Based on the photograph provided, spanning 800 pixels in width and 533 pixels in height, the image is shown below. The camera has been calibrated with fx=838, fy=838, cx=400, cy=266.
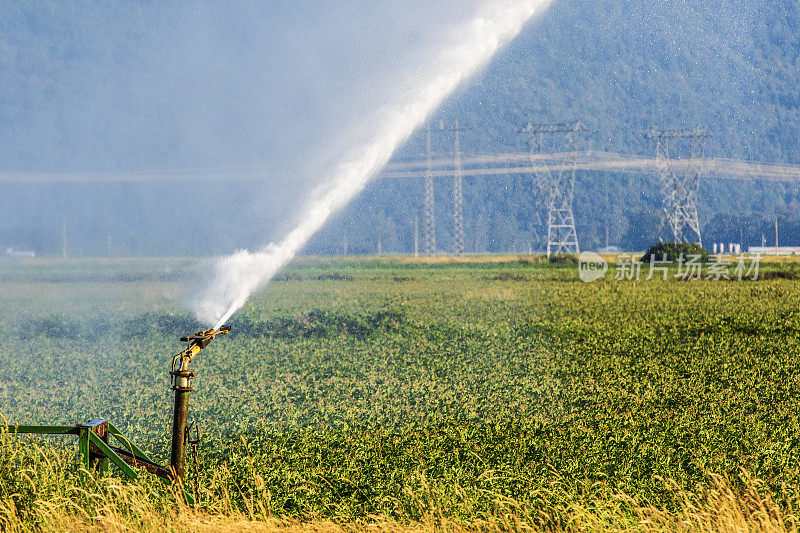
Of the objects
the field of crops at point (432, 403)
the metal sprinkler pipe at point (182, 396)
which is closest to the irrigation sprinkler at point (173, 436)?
the metal sprinkler pipe at point (182, 396)

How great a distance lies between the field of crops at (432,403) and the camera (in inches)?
265

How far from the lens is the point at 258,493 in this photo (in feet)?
21.4

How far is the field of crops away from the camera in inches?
265

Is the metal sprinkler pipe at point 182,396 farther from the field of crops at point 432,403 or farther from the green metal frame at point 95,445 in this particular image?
the field of crops at point 432,403

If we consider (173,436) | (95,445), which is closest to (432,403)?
(173,436)

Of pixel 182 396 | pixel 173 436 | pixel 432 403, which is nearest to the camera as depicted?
pixel 182 396

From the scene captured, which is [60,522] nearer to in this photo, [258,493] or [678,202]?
[258,493]

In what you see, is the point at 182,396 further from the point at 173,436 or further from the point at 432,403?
the point at 432,403

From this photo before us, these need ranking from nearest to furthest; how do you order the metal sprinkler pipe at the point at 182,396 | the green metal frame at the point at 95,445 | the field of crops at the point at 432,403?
the metal sprinkler pipe at the point at 182,396
the green metal frame at the point at 95,445
the field of crops at the point at 432,403

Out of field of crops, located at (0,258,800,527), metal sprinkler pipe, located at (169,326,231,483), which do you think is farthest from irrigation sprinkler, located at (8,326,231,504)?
field of crops, located at (0,258,800,527)

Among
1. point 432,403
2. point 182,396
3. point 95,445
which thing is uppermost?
point 182,396

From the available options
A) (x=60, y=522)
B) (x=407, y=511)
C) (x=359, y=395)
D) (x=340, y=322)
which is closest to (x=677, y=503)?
(x=407, y=511)

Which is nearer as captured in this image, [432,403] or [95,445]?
[95,445]

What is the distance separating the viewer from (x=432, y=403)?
11086 millimetres
